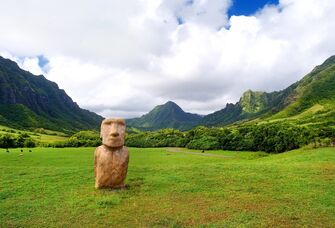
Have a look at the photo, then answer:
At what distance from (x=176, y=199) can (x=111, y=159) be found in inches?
184

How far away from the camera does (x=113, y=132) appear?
20.3 m

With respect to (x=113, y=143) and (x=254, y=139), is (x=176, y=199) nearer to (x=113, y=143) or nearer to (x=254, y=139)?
(x=113, y=143)

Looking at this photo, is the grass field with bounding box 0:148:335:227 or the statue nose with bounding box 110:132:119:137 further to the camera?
the statue nose with bounding box 110:132:119:137

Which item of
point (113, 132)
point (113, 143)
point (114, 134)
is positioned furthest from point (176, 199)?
point (113, 132)

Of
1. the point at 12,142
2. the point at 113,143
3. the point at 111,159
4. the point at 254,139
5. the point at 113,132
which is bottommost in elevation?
the point at 111,159

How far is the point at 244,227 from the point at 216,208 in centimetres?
273

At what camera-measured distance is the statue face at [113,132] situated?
66.6ft

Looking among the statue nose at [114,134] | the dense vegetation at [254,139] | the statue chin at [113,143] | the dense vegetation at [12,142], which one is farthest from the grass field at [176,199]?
the dense vegetation at [12,142]

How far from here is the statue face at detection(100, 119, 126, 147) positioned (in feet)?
66.6

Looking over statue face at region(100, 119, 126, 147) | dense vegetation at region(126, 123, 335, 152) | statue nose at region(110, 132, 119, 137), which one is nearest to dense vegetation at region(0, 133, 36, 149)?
dense vegetation at region(126, 123, 335, 152)

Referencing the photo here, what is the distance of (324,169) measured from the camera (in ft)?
86.6

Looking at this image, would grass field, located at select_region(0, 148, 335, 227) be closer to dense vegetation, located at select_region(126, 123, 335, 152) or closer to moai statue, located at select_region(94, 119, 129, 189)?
moai statue, located at select_region(94, 119, 129, 189)

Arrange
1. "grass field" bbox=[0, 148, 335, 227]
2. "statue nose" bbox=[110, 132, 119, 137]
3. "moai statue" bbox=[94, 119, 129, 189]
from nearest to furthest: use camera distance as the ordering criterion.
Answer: "grass field" bbox=[0, 148, 335, 227] < "moai statue" bbox=[94, 119, 129, 189] < "statue nose" bbox=[110, 132, 119, 137]

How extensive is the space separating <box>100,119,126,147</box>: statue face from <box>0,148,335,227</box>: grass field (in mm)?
2898
